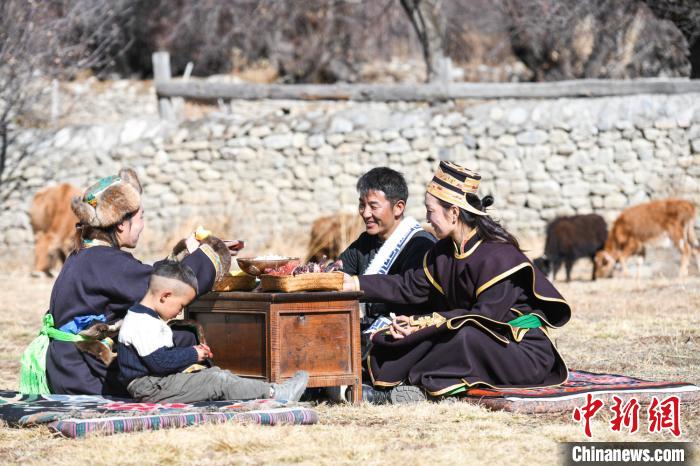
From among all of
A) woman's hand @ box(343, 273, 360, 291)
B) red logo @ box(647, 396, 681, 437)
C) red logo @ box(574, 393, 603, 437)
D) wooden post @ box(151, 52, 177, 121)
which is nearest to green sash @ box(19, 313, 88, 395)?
woman's hand @ box(343, 273, 360, 291)

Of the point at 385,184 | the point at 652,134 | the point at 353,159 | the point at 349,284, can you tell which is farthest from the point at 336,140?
the point at 349,284

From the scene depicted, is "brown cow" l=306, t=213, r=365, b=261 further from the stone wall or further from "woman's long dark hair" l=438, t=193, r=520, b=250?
"woman's long dark hair" l=438, t=193, r=520, b=250

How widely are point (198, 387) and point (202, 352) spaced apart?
0.58ft

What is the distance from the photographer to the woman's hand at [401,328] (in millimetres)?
5656

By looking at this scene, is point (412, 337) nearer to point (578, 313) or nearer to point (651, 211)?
point (578, 313)

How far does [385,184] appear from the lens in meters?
6.08

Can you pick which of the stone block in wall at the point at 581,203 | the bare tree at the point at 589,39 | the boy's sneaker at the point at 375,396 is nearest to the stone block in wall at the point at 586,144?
the stone block in wall at the point at 581,203

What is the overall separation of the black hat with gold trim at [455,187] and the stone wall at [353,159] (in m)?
9.18

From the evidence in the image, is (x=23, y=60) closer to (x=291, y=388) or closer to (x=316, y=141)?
(x=316, y=141)

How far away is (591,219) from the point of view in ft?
44.3

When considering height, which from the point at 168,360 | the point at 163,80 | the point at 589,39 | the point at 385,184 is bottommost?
the point at 168,360

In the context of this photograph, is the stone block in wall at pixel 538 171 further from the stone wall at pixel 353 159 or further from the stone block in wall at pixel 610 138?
the stone block in wall at pixel 610 138

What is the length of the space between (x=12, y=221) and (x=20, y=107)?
5.75 ft

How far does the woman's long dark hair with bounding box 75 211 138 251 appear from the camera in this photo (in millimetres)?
5441
